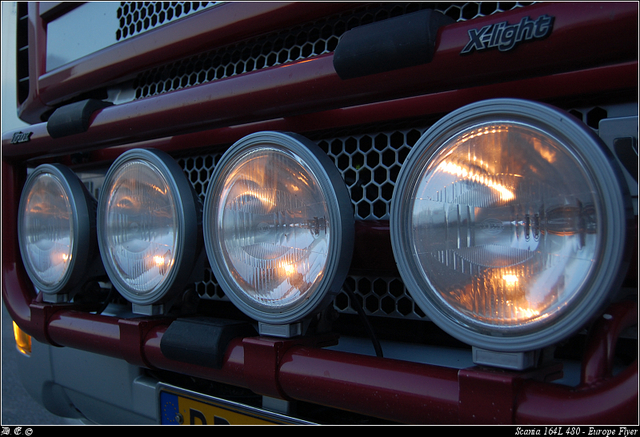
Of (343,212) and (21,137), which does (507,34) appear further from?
(21,137)

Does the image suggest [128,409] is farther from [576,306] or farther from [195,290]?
[576,306]

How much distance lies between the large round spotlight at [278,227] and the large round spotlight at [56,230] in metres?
0.47

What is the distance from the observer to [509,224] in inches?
27.2

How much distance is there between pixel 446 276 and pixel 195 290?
0.72 m

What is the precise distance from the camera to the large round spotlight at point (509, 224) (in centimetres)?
62

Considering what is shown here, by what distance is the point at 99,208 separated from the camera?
121cm

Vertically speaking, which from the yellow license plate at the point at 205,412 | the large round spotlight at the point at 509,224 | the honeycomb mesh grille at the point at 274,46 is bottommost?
the yellow license plate at the point at 205,412

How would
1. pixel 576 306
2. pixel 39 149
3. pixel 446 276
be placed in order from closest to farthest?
pixel 576 306 < pixel 446 276 < pixel 39 149

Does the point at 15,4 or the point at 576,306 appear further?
the point at 15,4

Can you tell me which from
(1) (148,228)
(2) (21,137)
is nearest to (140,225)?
(1) (148,228)

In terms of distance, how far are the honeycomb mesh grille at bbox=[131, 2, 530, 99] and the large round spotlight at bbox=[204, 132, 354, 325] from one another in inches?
9.3

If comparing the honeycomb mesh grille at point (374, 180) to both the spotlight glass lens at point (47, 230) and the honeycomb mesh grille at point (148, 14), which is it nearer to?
the honeycomb mesh grille at point (148, 14)

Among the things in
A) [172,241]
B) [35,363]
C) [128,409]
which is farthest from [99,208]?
[35,363]

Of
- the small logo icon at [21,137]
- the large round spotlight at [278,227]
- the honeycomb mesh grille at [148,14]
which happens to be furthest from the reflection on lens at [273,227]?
the small logo icon at [21,137]
